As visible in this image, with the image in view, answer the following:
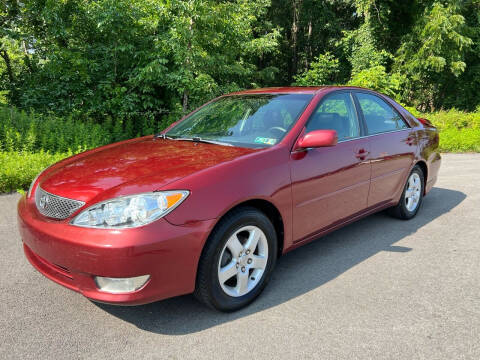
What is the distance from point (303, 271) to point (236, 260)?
0.94m

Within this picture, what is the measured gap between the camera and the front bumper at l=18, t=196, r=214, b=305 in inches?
89.3

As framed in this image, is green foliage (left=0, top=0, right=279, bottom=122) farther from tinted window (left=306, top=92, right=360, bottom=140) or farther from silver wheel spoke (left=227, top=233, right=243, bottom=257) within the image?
silver wheel spoke (left=227, top=233, right=243, bottom=257)

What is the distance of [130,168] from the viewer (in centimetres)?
284

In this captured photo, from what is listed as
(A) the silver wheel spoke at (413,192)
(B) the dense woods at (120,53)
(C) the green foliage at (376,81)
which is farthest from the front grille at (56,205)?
(C) the green foliage at (376,81)

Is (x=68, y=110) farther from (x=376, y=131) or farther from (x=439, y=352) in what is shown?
(x=439, y=352)

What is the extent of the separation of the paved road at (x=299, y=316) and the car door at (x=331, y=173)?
0.48 meters

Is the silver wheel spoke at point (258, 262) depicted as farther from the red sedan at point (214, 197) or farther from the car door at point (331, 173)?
the car door at point (331, 173)

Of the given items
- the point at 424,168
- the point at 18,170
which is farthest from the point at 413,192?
the point at 18,170

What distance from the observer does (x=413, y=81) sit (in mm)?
20734

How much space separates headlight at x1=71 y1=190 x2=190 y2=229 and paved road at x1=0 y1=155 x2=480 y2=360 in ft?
2.43


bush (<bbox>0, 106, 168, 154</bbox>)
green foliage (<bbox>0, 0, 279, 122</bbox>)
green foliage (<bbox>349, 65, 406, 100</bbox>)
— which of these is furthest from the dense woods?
green foliage (<bbox>349, 65, 406, 100</bbox>)

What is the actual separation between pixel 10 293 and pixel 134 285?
1296 millimetres

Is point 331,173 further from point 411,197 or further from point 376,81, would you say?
point 376,81

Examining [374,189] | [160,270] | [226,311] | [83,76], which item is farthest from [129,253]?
[83,76]
